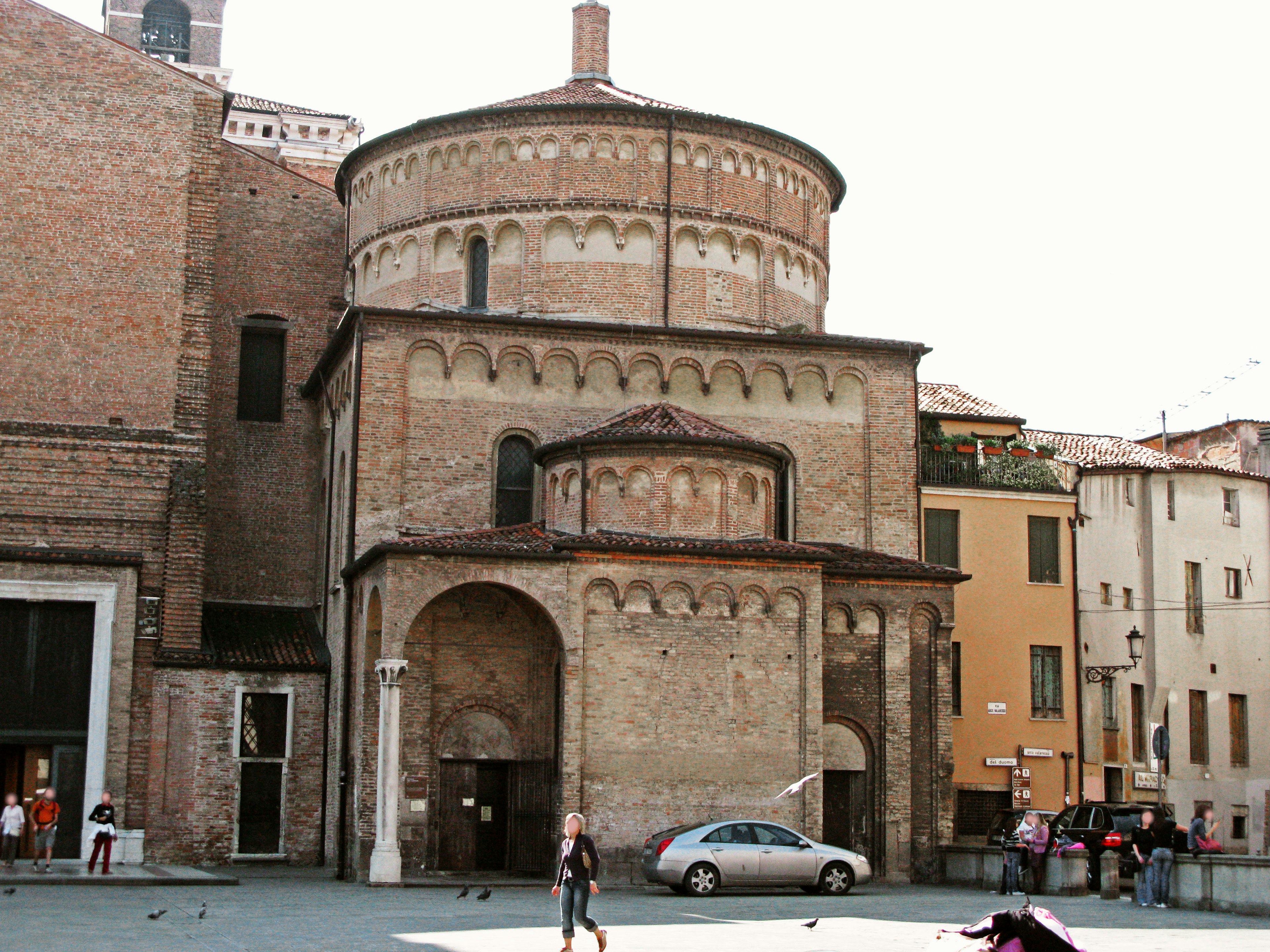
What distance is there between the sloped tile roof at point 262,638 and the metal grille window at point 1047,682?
14.4 meters

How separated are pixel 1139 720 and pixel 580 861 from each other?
926 inches

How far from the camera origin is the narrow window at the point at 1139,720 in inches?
1399

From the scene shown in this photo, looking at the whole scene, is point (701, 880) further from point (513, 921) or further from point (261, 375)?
point (261, 375)

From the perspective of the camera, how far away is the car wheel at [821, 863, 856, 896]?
23203 mm

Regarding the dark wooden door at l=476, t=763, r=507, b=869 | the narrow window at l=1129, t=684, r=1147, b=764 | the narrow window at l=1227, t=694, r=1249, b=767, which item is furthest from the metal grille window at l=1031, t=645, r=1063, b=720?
the dark wooden door at l=476, t=763, r=507, b=869

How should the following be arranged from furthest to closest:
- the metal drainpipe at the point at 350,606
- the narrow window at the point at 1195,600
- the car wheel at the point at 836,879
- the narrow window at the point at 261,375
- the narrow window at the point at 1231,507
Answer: the narrow window at the point at 1231,507 → the narrow window at the point at 1195,600 → the narrow window at the point at 261,375 → the metal drainpipe at the point at 350,606 → the car wheel at the point at 836,879

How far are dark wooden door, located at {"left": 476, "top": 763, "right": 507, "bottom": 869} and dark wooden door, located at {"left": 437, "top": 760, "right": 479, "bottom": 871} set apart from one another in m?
0.07

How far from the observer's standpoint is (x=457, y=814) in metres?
26.5

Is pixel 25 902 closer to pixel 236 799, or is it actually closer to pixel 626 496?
pixel 236 799

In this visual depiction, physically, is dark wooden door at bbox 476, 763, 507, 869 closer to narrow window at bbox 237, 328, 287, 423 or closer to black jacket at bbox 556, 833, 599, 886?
narrow window at bbox 237, 328, 287, 423

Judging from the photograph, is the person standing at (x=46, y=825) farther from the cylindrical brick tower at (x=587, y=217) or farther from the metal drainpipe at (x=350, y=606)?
the cylindrical brick tower at (x=587, y=217)

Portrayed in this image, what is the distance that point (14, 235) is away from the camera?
27891 mm

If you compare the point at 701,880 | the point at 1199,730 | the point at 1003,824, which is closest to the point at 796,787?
the point at 701,880

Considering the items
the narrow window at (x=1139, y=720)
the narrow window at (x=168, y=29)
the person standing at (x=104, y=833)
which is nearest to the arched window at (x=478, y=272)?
the person standing at (x=104, y=833)
